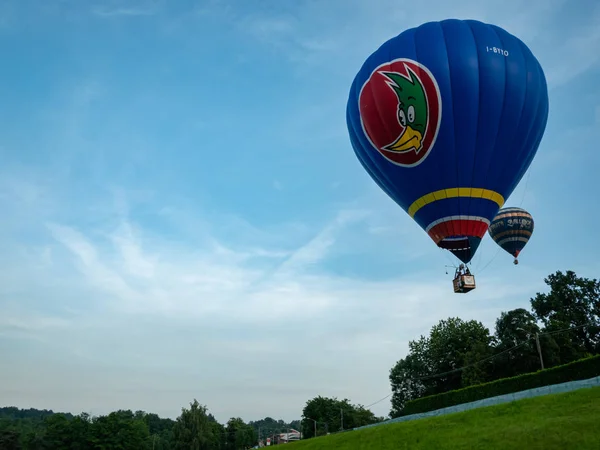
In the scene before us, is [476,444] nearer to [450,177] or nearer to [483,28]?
[450,177]

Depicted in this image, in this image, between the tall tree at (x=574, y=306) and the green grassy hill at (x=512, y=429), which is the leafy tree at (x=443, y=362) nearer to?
the tall tree at (x=574, y=306)

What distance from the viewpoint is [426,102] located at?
25.7 m

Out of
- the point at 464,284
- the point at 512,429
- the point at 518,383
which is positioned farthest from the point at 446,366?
the point at 512,429

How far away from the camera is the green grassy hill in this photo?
16516 millimetres

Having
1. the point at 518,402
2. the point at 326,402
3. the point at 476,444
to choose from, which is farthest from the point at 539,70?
the point at 326,402

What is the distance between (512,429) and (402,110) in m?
15.2

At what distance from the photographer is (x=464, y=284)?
27.3m

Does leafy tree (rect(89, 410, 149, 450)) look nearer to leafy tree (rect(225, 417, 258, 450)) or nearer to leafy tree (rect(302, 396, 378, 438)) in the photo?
leafy tree (rect(225, 417, 258, 450))

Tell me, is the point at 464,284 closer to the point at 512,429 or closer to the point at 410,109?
the point at 410,109

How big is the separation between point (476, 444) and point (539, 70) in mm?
19608

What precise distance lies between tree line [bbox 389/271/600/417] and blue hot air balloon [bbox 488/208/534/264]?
11375mm

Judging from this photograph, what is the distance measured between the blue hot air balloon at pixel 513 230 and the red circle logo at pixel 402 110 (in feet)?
96.1

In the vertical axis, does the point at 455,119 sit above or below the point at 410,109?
below

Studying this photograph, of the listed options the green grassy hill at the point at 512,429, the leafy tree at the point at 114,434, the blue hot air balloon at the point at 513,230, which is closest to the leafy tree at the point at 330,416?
the leafy tree at the point at 114,434
